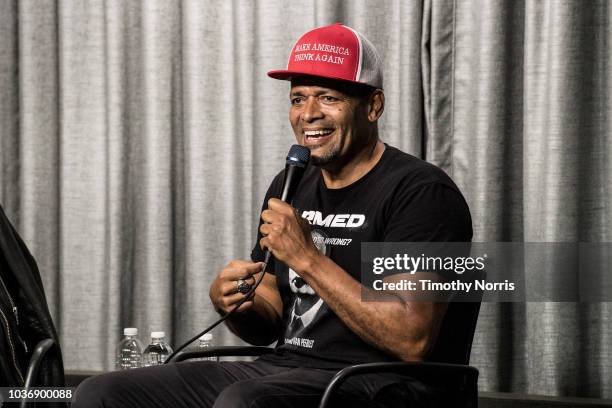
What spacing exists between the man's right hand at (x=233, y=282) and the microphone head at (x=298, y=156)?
26 cm

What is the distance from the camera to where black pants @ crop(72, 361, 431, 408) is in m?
1.95

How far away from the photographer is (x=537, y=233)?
2.95 m

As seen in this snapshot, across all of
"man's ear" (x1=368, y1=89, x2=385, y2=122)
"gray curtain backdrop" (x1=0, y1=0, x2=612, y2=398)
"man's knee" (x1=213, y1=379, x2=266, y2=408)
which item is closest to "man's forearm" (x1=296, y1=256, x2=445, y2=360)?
"man's knee" (x1=213, y1=379, x2=266, y2=408)

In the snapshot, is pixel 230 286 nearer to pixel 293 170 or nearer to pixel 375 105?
pixel 293 170

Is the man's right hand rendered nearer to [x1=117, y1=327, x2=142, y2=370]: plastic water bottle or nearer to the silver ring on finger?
the silver ring on finger

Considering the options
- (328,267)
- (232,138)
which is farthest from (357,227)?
(232,138)

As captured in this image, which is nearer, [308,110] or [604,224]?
[308,110]

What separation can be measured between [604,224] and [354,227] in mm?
1146

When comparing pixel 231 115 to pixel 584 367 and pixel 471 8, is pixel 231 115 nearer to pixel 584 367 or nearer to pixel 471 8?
pixel 471 8

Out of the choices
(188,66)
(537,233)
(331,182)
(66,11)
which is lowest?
(537,233)

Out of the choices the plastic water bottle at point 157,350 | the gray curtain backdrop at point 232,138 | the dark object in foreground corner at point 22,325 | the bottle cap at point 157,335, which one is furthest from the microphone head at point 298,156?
the plastic water bottle at point 157,350

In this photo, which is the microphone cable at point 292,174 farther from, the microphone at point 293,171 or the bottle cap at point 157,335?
the bottle cap at point 157,335

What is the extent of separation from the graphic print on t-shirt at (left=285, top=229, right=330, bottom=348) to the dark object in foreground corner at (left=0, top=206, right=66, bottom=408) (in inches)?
22.9

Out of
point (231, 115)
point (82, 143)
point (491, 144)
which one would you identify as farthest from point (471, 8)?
point (82, 143)
